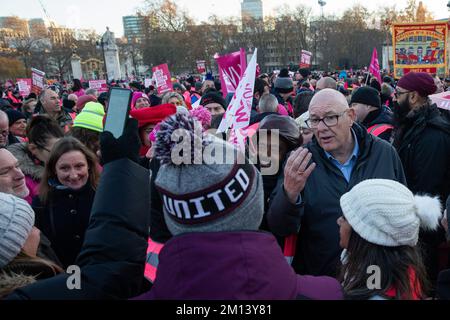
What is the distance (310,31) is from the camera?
6669 centimetres

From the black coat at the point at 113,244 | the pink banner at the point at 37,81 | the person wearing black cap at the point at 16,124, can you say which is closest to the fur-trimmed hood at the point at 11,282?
the black coat at the point at 113,244

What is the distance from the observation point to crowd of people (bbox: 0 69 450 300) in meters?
1.09

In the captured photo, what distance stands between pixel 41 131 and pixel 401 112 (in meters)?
3.37

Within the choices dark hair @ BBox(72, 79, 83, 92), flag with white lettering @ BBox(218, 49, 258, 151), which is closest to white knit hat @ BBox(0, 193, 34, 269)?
flag with white lettering @ BBox(218, 49, 258, 151)

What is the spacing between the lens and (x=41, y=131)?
3.69 metres

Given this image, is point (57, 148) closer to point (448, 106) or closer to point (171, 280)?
point (171, 280)

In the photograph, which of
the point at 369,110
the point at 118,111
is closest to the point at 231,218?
the point at 118,111

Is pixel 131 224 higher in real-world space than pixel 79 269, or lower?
higher

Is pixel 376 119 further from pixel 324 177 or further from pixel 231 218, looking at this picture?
pixel 231 218

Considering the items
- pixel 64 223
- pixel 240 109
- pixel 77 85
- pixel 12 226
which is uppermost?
pixel 77 85

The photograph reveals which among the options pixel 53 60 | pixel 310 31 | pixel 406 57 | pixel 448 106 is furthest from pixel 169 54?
pixel 448 106

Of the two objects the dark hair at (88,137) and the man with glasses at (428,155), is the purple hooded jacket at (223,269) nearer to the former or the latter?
the man with glasses at (428,155)

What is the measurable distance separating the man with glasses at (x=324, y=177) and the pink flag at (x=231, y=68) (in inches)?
111

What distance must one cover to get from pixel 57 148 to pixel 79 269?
179 centimetres
